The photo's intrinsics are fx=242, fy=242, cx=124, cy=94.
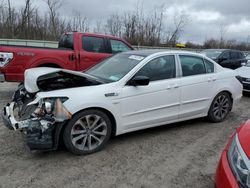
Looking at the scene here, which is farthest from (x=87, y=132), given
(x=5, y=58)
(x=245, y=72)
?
(x=245, y=72)

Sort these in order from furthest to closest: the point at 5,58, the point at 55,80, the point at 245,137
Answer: the point at 5,58, the point at 55,80, the point at 245,137

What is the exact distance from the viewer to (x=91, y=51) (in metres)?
7.48

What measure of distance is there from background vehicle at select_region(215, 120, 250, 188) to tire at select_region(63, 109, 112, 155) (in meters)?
1.86

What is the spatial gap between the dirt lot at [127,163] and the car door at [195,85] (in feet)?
1.58

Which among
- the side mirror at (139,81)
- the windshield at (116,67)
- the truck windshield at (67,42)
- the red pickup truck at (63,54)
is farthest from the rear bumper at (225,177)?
the truck windshield at (67,42)

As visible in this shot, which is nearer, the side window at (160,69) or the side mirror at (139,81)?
the side mirror at (139,81)

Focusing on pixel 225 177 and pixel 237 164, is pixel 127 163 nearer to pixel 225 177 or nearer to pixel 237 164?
pixel 225 177

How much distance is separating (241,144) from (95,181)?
68.3 inches

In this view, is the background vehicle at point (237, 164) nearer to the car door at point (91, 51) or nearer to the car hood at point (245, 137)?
the car hood at point (245, 137)

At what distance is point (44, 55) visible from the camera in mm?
6633

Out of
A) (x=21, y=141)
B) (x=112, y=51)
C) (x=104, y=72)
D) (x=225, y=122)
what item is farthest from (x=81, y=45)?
(x=225, y=122)

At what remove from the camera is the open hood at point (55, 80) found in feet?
11.9

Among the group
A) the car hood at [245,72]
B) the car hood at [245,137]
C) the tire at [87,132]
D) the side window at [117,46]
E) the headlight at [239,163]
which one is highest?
the side window at [117,46]

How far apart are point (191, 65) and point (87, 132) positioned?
2.47 meters
